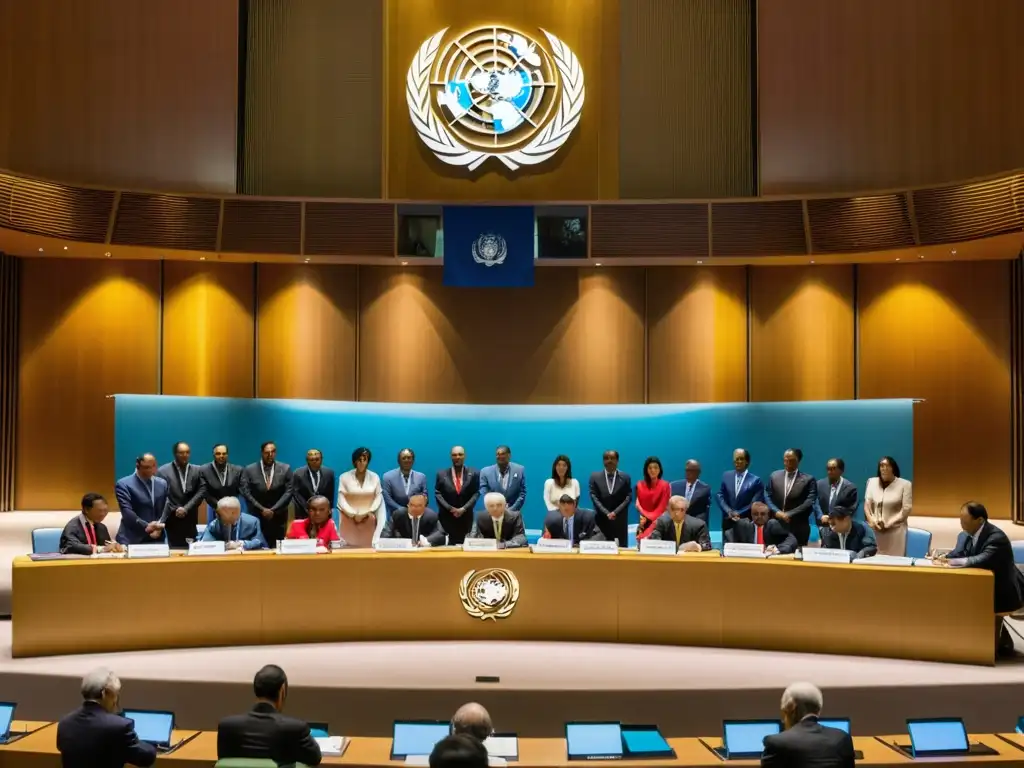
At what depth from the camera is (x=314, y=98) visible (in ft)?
36.5

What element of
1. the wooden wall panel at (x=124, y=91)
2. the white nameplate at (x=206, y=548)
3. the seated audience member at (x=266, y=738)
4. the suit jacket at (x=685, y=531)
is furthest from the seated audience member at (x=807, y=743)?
the wooden wall panel at (x=124, y=91)

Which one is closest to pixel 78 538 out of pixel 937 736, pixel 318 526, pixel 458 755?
pixel 318 526

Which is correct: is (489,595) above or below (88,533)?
below

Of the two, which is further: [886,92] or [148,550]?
[886,92]

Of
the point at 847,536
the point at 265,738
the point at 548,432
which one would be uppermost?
the point at 548,432

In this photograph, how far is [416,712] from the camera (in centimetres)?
515

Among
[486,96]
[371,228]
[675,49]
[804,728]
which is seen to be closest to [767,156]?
[675,49]

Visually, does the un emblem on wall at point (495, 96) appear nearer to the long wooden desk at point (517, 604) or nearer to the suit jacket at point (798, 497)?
the suit jacket at point (798, 497)

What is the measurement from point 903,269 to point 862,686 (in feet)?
21.8

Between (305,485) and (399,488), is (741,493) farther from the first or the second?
(305,485)

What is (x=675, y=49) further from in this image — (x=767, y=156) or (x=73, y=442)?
(x=73, y=442)

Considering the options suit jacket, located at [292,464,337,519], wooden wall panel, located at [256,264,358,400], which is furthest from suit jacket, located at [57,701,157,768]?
wooden wall panel, located at [256,264,358,400]

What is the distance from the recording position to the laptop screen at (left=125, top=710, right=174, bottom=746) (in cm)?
418

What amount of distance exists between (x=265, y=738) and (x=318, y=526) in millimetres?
3378
